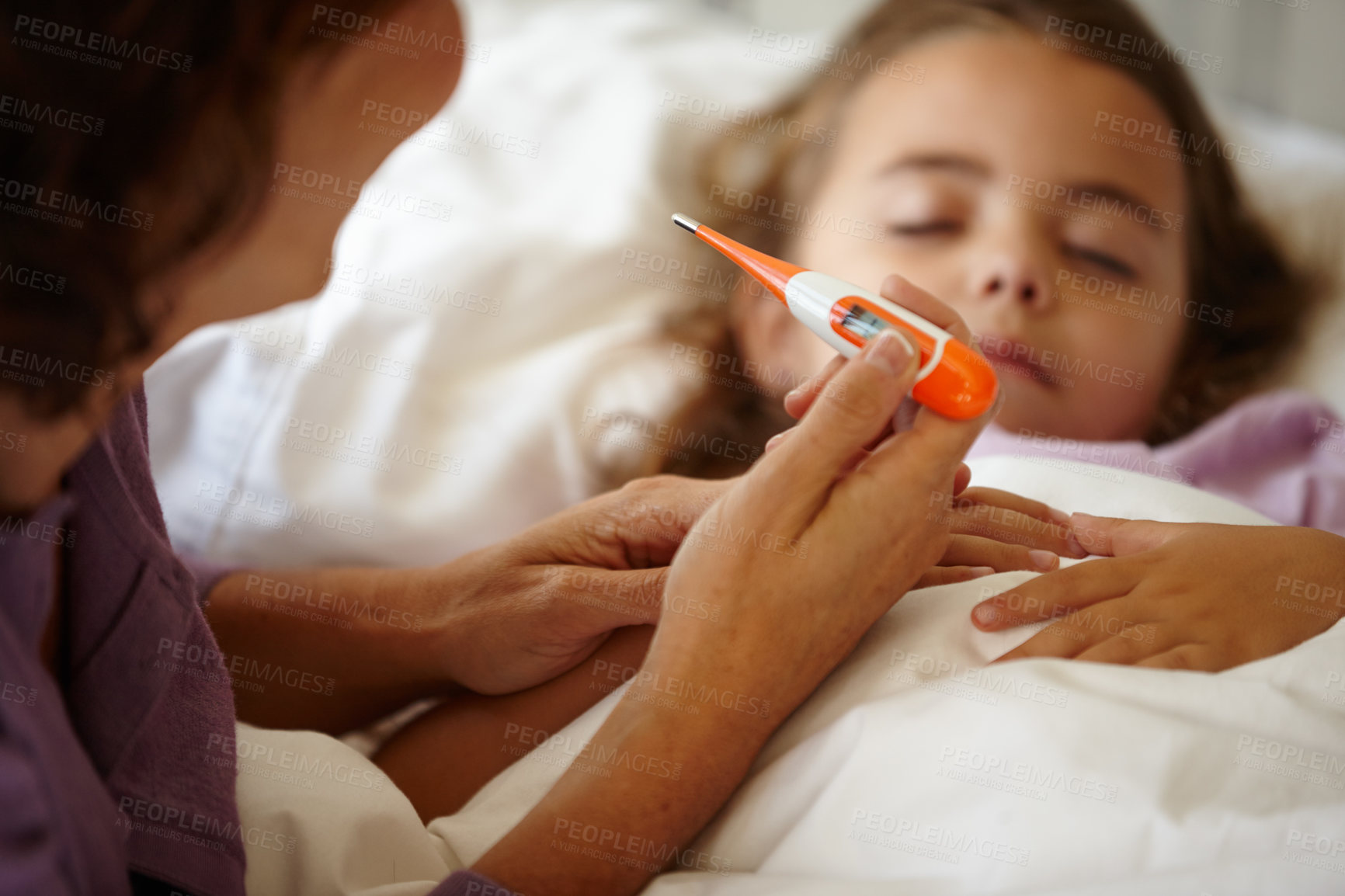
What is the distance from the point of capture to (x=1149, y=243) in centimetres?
112

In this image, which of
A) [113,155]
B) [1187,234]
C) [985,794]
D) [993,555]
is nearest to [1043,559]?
[993,555]

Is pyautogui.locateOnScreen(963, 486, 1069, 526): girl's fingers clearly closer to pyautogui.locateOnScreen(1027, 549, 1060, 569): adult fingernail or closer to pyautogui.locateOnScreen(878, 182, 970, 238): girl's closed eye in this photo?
pyautogui.locateOnScreen(1027, 549, 1060, 569): adult fingernail

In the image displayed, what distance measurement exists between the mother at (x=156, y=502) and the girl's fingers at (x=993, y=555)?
9cm

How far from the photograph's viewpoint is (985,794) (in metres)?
0.56

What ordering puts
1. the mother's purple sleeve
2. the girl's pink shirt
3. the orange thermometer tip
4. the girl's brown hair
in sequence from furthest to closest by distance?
the girl's brown hair
the girl's pink shirt
the orange thermometer tip
the mother's purple sleeve

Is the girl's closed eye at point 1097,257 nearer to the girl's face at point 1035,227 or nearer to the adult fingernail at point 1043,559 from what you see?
the girl's face at point 1035,227

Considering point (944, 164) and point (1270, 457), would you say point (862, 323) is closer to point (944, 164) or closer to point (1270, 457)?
point (944, 164)

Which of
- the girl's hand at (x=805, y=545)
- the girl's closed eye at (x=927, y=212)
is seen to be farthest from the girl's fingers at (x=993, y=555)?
the girl's closed eye at (x=927, y=212)

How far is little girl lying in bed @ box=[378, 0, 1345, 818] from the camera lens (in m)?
0.70

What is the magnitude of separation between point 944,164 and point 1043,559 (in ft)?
1.90

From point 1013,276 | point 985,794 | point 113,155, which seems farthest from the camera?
point 1013,276

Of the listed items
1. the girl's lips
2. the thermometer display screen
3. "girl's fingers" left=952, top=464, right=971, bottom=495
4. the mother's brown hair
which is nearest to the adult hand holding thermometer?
the thermometer display screen

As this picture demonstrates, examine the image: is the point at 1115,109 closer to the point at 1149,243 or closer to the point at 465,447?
the point at 1149,243

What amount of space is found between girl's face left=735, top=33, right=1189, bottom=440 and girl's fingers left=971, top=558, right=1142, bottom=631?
0.41 meters
